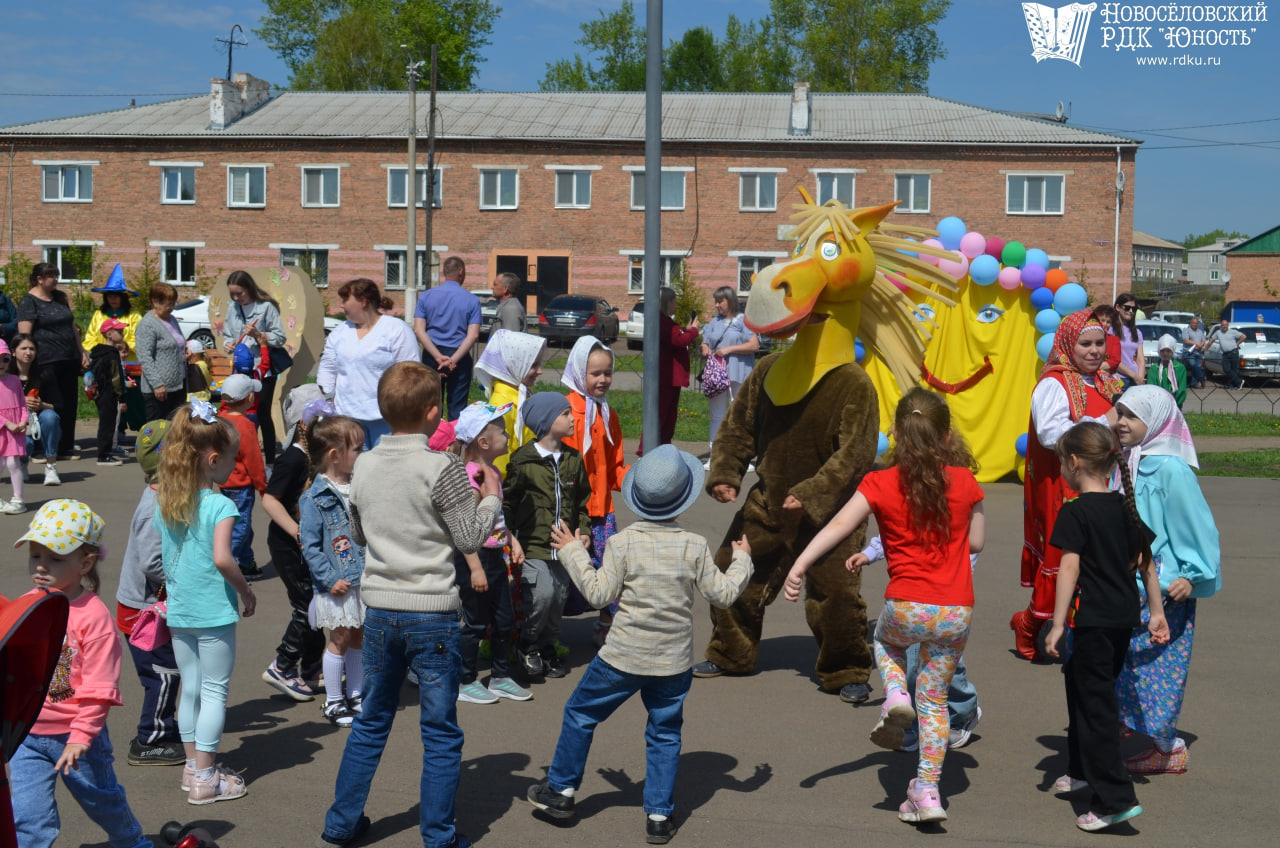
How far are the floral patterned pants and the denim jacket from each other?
2414 millimetres

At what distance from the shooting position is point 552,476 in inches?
240

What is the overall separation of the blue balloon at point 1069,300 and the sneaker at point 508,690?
26.6 ft

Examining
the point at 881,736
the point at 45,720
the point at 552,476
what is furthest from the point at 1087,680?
the point at 45,720

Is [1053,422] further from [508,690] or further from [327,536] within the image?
[327,536]

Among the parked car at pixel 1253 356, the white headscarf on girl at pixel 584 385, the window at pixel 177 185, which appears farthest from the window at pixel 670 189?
the white headscarf on girl at pixel 584 385

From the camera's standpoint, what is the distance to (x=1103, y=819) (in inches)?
174

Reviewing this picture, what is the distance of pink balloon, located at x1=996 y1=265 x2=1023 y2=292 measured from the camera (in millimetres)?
12281

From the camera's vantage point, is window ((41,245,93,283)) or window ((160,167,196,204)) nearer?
window ((41,245,93,283))

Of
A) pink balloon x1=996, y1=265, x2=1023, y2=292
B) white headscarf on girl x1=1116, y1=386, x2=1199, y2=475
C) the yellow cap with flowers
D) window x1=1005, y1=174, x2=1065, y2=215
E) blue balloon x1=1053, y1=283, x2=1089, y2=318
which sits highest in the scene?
window x1=1005, y1=174, x2=1065, y2=215

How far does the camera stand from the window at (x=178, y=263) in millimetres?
47094

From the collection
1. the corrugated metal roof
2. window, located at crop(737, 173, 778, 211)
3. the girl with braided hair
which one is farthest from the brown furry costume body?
window, located at crop(737, 173, 778, 211)

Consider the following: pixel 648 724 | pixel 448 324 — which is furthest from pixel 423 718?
pixel 448 324

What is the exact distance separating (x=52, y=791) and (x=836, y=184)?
42.8m

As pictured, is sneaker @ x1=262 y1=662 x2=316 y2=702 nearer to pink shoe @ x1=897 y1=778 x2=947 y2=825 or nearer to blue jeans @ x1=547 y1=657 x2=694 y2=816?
blue jeans @ x1=547 y1=657 x2=694 y2=816
